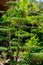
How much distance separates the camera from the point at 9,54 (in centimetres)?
672

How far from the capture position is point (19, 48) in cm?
651

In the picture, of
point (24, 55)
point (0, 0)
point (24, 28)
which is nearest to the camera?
point (24, 55)

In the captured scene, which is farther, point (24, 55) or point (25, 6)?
point (25, 6)

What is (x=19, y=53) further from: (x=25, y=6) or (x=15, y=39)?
(x=25, y=6)

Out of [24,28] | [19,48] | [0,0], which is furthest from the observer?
[0,0]

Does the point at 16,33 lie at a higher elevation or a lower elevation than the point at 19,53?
higher

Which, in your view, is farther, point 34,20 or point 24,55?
point 34,20

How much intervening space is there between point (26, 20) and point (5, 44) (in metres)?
1.09

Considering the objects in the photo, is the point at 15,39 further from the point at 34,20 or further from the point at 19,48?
the point at 34,20

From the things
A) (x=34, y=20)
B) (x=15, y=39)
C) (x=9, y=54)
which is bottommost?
(x=9, y=54)

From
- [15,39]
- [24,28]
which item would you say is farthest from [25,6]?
[15,39]

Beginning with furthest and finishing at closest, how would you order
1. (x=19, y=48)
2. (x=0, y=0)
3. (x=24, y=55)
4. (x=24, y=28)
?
(x=0, y=0) → (x=24, y=28) → (x=19, y=48) → (x=24, y=55)

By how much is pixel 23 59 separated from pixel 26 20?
113 centimetres

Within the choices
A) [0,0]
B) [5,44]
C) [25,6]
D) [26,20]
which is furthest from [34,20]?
[0,0]
